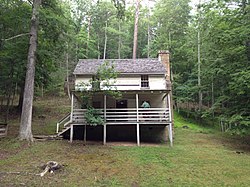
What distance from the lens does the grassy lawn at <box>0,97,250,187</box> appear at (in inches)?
299

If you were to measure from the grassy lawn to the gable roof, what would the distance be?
675cm

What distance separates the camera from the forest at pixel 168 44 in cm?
1438

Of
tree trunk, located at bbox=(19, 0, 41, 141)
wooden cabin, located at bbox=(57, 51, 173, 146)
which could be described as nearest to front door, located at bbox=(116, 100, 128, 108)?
wooden cabin, located at bbox=(57, 51, 173, 146)

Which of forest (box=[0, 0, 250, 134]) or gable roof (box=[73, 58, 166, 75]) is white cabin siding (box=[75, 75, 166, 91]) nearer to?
gable roof (box=[73, 58, 166, 75])

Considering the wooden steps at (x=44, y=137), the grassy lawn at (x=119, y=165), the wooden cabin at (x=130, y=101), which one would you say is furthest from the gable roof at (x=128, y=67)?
the grassy lawn at (x=119, y=165)

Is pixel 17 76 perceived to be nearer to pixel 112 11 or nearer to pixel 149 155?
pixel 149 155

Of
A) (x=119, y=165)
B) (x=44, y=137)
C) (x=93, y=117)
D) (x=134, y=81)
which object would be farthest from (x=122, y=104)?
(x=119, y=165)

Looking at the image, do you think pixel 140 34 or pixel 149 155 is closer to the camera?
pixel 149 155

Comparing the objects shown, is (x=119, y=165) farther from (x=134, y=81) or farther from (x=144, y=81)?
(x=144, y=81)

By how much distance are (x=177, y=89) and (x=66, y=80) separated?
1740 centimetres

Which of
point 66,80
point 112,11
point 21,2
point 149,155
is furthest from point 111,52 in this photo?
point 149,155

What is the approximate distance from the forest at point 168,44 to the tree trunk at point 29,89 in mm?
332

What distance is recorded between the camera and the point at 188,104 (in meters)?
29.9

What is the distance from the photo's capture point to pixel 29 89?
13.2 meters
